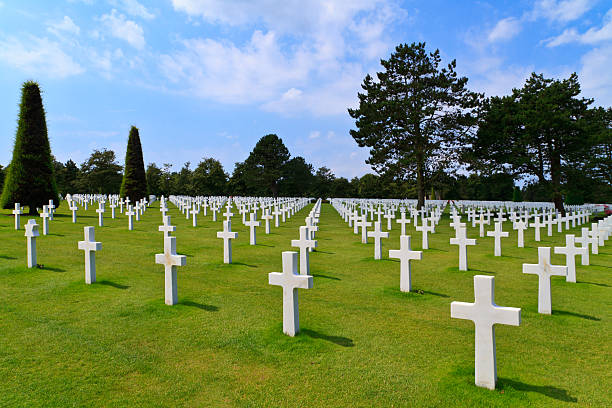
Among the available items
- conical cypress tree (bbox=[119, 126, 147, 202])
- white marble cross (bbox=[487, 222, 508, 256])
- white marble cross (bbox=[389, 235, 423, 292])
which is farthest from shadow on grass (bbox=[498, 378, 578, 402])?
conical cypress tree (bbox=[119, 126, 147, 202])

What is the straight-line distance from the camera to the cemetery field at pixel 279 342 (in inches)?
123

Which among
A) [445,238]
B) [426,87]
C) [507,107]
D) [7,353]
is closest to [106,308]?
[7,353]

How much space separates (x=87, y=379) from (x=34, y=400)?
0.40 meters

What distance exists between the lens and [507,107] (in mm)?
28344

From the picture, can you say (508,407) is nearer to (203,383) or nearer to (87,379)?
(203,383)

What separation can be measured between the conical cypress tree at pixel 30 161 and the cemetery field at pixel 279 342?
52.7 ft

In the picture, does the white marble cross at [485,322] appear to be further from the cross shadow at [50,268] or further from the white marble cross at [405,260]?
the cross shadow at [50,268]

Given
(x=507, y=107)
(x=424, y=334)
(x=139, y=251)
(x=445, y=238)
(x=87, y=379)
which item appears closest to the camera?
(x=87, y=379)

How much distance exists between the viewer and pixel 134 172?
34688 mm

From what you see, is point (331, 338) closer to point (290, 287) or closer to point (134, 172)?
point (290, 287)

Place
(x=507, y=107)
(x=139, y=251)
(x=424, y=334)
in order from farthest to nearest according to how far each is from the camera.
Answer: (x=507, y=107), (x=139, y=251), (x=424, y=334)

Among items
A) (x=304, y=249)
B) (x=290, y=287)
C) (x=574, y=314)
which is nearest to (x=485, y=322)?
(x=290, y=287)

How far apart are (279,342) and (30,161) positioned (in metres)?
22.3

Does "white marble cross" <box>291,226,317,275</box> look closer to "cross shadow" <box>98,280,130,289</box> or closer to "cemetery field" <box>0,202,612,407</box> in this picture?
"cemetery field" <box>0,202,612,407</box>
